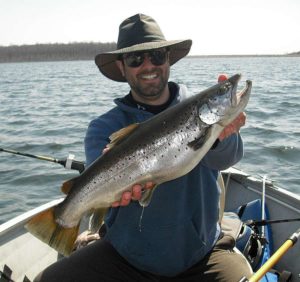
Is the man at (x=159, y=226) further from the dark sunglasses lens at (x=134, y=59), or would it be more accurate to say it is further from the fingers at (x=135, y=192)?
the fingers at (x=135, y=192)

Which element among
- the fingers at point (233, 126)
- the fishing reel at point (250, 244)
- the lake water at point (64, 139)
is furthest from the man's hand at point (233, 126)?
the lake water at point (64, 139)

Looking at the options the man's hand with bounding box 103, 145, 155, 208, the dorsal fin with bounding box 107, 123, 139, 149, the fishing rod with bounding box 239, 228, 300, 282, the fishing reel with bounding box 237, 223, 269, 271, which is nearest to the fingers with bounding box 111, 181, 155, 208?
the man's hand with bounding box 103, 145, 155, 208

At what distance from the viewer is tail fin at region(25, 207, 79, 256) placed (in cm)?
337

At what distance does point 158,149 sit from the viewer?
10.4ft

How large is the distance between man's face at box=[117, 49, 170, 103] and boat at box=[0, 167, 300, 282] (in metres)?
1.27

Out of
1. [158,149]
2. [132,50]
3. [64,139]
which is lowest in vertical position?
[64,139]

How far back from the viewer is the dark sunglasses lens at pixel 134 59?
13.4 ft

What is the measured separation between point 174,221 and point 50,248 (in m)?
2.19

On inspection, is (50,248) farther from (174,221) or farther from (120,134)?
(120,134)

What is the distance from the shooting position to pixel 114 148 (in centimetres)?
325

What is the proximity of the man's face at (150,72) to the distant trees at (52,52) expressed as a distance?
326 feet

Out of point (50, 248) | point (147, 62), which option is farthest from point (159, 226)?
point (50, 248)

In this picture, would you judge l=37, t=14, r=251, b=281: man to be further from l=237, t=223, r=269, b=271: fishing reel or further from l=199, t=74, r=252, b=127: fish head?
l=237, t=223, r=269, b=271: fishing reel

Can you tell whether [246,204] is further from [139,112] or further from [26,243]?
[26,243]
